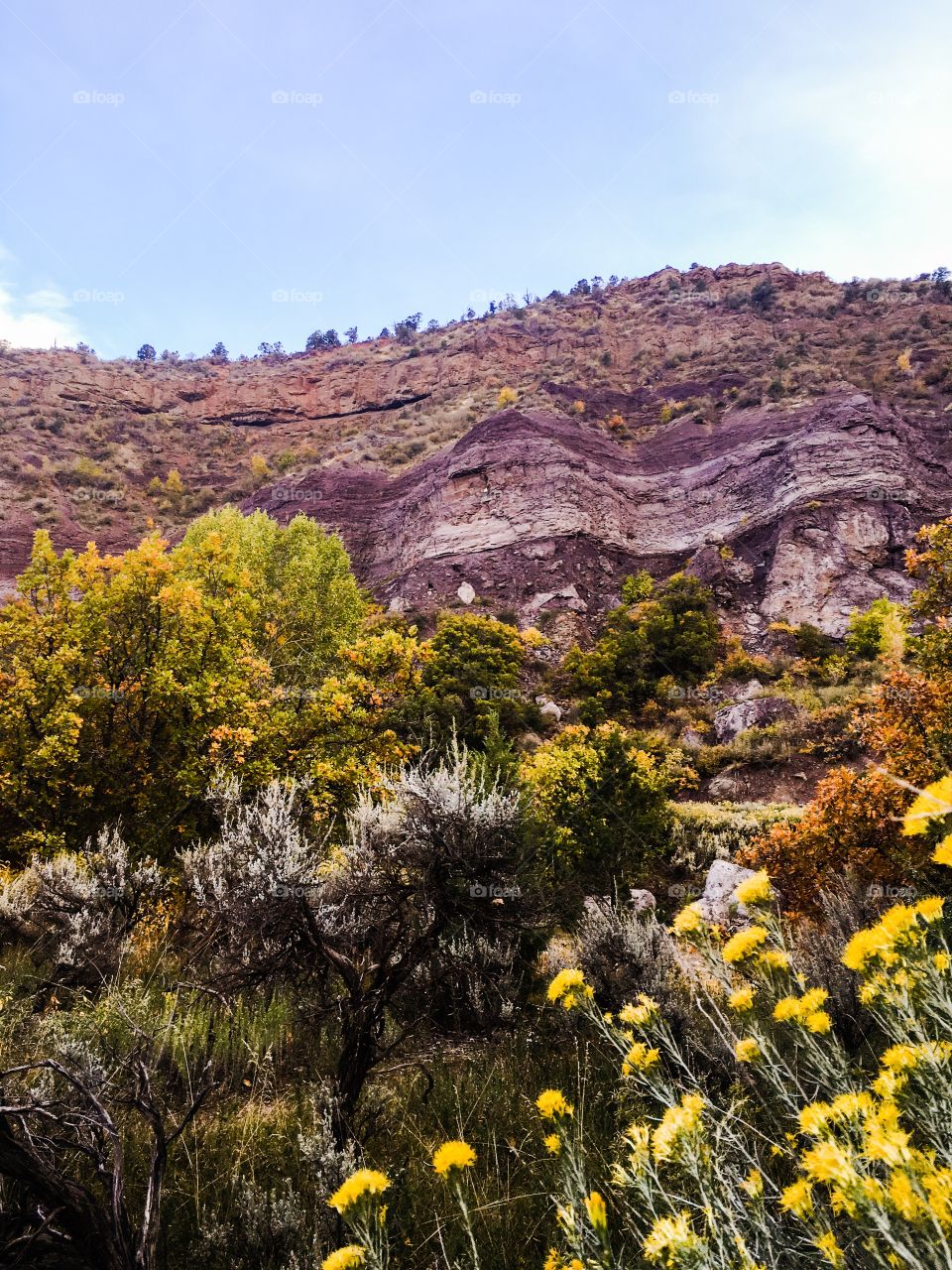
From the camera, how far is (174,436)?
175 feet

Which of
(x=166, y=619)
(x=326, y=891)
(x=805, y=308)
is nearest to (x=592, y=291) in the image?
(x=805, y=308)

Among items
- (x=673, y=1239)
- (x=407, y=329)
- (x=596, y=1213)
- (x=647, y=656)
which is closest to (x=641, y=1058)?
(x=596, y=1213)

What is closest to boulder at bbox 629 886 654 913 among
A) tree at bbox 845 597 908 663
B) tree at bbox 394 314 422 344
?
tree at bbox 845 597 908 663

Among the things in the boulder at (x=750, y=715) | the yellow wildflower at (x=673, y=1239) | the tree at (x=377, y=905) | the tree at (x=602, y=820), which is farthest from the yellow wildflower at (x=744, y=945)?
the boulder at (x=750, y=715)

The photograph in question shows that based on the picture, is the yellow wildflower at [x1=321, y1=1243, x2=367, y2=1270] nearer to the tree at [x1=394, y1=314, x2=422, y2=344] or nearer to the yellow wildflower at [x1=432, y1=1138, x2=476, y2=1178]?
the yellow wildflower at [x1=432, y1=1138, x2=476, y2=1178]

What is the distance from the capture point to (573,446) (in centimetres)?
3566

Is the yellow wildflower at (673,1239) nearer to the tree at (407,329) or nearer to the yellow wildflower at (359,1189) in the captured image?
the yellow wildflower at (359,1189)

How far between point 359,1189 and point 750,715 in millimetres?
19136

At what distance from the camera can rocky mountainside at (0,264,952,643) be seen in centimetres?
2833

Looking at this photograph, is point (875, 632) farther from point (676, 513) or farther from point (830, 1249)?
point (830, 1249)

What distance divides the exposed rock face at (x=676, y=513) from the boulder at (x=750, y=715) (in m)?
7.66

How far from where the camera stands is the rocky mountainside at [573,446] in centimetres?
2833

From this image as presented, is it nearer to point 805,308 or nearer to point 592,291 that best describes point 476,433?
point 805,308

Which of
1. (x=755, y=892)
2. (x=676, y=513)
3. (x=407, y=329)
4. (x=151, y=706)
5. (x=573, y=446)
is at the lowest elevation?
(x=151, y=706)
